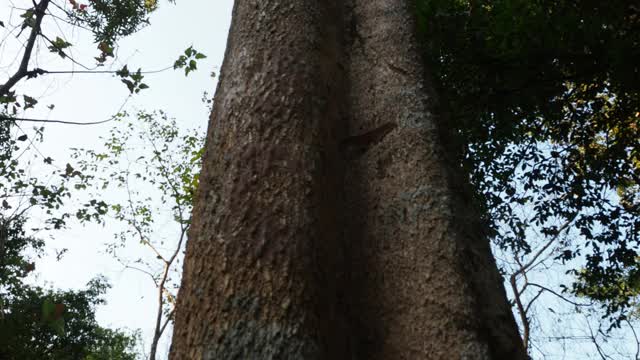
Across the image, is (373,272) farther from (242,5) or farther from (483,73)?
(483,73)

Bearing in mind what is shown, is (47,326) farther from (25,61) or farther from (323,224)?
(323,224)

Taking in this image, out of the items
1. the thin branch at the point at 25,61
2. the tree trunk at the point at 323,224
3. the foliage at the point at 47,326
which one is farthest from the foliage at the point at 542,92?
the foliage at the point at 47,326

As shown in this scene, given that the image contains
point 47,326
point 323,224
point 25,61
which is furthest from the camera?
point 47,326

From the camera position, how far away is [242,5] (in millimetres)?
1899

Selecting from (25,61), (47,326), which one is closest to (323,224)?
(25,61)

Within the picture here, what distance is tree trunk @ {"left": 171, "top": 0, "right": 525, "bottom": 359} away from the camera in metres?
1.10

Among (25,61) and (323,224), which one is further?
(25,61)

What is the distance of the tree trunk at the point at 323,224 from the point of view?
3.61ft

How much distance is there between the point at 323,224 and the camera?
4.22ft

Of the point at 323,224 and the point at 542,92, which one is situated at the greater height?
the point at 542,92

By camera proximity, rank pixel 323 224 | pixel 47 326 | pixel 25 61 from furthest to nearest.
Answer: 1. pixel 47 326
2. pixel 25 61
3. pixel 323 224

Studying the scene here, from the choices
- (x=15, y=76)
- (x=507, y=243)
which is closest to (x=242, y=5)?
(x=15, y=76)

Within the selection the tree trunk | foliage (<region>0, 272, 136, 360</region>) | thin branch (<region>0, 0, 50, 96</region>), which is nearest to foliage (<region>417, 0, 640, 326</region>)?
the tree trunk

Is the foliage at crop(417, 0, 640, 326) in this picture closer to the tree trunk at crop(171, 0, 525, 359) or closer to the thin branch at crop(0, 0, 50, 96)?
the tree trunk at crop(171, 0, 525, 359)
